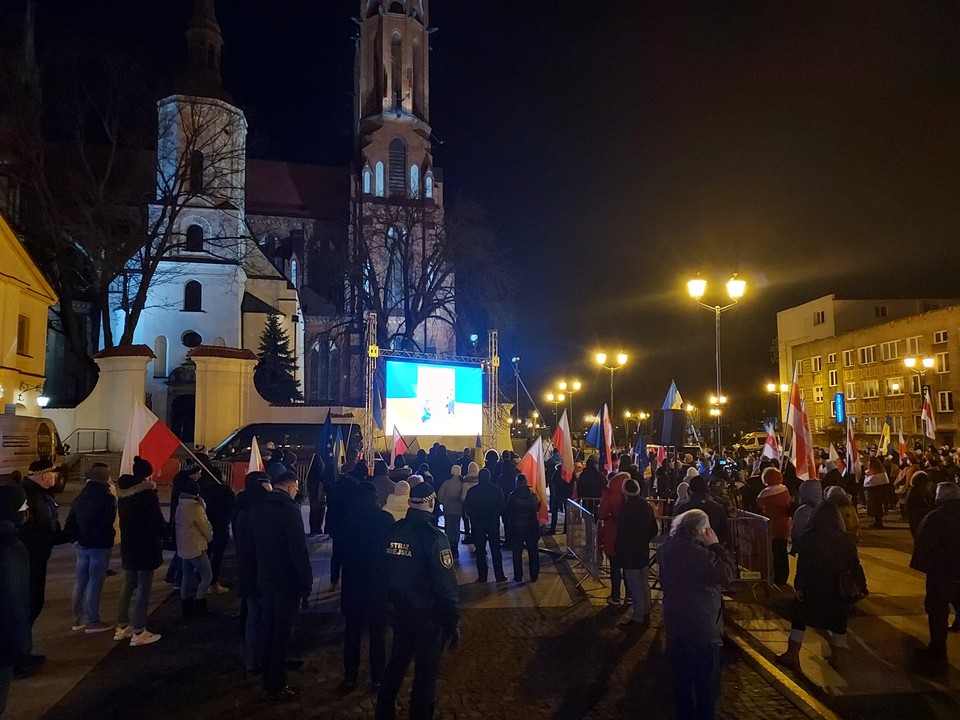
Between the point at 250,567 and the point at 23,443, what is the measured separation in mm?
14622

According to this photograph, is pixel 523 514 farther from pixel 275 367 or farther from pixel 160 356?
pixel 160 356

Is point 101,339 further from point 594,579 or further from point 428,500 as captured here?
point 428,500

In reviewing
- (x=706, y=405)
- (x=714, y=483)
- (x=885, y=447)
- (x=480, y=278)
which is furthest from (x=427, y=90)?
(x=714, y=483)

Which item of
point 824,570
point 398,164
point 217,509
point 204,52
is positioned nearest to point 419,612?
point 824,570

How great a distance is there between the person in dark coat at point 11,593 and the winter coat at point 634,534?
5807mm

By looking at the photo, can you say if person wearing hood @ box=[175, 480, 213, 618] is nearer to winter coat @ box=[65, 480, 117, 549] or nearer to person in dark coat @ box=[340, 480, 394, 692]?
winter coat @ box=[65, 480, 117, 549]

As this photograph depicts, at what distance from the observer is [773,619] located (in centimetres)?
838

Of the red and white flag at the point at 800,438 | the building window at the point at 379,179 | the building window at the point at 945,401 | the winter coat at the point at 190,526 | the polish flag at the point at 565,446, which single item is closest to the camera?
the winter coat at the point at 190,526

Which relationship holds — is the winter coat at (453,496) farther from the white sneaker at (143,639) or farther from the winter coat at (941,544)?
the winter coat at (941,544)

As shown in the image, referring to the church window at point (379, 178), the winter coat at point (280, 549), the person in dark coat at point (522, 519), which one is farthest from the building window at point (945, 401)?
the winter coat at point (280, 549)

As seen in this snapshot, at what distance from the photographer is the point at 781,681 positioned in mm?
6352

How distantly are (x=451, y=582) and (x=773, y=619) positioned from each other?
5.15m

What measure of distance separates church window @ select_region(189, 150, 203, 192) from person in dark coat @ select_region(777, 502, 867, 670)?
2939cm

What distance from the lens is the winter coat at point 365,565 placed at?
624 cm
